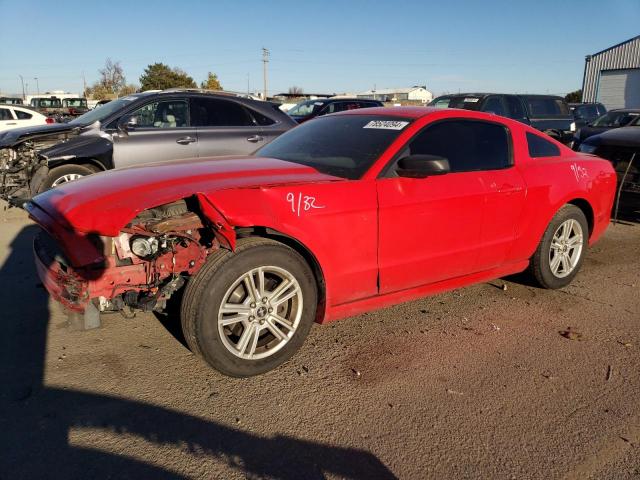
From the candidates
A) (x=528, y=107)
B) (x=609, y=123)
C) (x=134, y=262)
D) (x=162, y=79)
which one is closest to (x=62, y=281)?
(x=134, y=262)

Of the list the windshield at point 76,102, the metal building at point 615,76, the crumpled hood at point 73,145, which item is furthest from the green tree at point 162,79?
the crumpled hood at point 73,145

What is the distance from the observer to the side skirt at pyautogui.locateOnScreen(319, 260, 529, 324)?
3340 mm

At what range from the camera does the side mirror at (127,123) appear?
7000mm

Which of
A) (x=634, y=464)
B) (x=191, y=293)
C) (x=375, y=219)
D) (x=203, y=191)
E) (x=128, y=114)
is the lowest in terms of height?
(x=634, y=464)

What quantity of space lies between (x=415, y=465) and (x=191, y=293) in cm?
150

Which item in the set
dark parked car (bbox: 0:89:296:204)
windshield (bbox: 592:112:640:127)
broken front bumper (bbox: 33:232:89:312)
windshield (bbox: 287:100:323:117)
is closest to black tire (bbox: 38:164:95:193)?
dark parked car (bbox: 0:89:296:204)

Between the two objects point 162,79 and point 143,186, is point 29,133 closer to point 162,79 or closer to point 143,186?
point 143,186

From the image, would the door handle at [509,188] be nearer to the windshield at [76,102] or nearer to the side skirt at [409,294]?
the side skirt at [409,294]

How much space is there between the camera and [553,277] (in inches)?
181

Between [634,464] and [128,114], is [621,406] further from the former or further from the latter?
[128,114]

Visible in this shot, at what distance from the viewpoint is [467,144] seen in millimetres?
3971

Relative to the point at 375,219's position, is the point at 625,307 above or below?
below

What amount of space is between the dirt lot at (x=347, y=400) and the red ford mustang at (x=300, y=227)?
326 mm

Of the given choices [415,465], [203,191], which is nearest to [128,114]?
[203,191]
